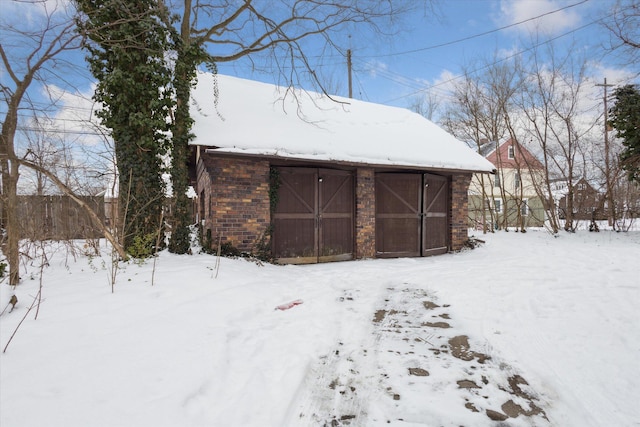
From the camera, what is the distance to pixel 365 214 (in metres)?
8.19

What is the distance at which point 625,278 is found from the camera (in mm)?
5062

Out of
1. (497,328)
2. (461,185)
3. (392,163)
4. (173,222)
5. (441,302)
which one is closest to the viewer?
(497,328)

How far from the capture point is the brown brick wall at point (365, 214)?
26.6ft

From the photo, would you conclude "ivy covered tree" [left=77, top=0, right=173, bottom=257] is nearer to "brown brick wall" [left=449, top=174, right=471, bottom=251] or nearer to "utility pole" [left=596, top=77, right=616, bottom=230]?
"brown brick wall" [left=449, top=174, right=471, bottom=251]

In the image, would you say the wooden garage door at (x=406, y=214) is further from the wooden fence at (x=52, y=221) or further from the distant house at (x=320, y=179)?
the wooden fence at (x=52, y=221)

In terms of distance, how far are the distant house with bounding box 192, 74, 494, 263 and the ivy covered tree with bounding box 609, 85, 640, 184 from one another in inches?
196

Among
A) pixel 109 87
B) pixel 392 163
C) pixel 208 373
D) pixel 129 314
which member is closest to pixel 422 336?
pixel 208 373

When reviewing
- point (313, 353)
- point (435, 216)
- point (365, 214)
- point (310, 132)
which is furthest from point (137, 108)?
point (435, 216)

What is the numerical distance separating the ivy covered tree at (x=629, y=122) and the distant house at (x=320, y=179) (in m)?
4.99

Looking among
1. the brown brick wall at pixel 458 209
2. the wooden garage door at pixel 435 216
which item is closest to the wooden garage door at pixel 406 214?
the wooden garage door at pixel 435 216

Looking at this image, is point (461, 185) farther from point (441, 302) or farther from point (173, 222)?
point (173, 222)

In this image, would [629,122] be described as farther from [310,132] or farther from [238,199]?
[238,199]

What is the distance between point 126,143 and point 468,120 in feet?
54.4

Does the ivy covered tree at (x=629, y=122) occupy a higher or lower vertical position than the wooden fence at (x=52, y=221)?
higher
